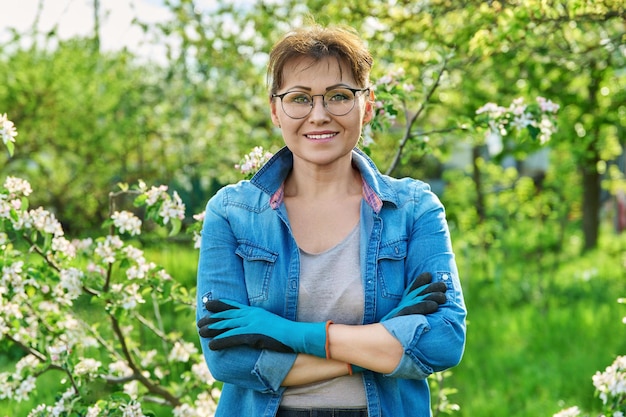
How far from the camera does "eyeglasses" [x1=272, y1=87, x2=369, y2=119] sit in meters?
2.05

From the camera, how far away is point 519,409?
4.58m

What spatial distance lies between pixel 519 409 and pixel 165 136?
541 cm

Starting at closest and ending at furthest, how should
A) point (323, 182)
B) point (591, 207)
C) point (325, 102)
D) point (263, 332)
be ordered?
point (263, 332)
point (325, 102)
point (323, 182)
point (591, 207)

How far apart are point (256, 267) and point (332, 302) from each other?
231 mm

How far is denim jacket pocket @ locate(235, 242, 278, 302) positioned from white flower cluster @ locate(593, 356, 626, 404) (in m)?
1.41

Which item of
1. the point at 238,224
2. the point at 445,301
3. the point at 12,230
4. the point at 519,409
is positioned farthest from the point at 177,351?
the point at 519,409

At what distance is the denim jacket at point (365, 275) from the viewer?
1965mm

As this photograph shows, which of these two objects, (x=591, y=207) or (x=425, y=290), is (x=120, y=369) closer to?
(x=425, y=290)

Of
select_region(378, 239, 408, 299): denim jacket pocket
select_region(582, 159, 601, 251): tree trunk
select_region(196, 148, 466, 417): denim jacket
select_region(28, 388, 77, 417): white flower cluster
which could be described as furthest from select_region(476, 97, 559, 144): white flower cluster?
select_region(582, 159, 601, 251): tree trunk

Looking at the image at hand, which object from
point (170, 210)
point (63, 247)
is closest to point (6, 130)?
point (63, 247)

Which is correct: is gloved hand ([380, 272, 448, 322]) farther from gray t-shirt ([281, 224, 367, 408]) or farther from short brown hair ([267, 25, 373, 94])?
short brown hair ([267, 25, 373, 94])

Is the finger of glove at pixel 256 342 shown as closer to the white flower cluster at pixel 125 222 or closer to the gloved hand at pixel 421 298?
the gloved hand at pixel 421 298

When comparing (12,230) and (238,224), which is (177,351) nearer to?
(12,230)

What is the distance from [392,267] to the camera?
6.81 feet
